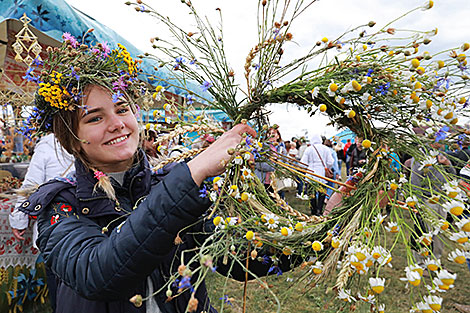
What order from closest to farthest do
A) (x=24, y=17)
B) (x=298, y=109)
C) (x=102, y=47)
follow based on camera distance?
(x=298, y=109) → (x=102, y=47) → (x=24, y=17)

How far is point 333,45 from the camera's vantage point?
0.92 metres

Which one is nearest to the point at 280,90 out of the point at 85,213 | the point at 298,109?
the point at 298,109

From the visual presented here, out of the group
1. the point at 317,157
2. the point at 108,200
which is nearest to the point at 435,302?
the point at 108,200

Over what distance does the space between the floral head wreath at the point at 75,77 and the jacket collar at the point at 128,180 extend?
291 mm

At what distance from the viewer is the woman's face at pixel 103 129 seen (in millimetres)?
1323

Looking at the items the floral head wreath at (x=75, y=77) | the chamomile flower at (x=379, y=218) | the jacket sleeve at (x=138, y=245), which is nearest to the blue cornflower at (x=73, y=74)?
the floral head wreath at (x=75, y=77)

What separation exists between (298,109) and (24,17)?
2895mm

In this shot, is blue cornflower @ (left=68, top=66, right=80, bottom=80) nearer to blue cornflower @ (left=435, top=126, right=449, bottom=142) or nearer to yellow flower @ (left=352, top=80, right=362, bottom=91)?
yellow flower @ (left=352, top=80, right=362, bottom=91)

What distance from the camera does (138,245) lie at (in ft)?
3.08

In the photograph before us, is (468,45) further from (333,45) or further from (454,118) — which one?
(333,45)

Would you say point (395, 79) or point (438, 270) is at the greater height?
point (395, 79)

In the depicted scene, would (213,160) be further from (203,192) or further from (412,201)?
(412,201)

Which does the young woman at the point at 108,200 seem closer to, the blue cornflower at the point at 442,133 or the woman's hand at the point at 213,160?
the woman's hand at the point at 213,160

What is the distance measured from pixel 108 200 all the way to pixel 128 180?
157 mm
